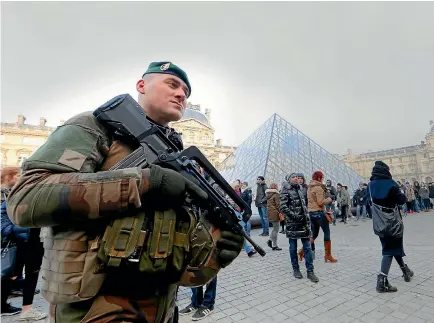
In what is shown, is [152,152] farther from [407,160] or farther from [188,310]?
[407,160]

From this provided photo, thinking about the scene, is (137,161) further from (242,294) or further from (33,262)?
(242,294)

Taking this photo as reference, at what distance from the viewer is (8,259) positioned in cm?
275

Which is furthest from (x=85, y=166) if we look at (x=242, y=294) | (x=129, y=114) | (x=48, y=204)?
(x=242, y=294)

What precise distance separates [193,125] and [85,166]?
4976 cm

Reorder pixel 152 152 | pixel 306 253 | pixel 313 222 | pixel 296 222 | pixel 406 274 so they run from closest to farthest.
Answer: pixel 152 152, pixel 406 274, pixel 306 253, pixel 296 222, pixel 313 222

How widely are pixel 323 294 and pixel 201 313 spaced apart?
1694mm

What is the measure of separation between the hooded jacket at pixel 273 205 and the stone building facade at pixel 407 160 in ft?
192

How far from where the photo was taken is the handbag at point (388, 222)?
3352mm

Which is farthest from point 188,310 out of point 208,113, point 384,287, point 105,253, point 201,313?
point 208,113

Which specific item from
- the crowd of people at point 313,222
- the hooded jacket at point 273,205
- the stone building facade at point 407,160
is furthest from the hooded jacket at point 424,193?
the stone building facade at point 407,160

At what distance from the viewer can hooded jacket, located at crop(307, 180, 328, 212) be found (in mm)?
4553

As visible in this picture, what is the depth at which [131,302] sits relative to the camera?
987 mm

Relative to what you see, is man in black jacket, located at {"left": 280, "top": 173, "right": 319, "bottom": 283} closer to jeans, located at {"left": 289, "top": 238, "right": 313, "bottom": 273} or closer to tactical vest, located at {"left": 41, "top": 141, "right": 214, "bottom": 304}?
jeans, located at {"left": 289, "top": 238, "right": 313, "bottom": 273}

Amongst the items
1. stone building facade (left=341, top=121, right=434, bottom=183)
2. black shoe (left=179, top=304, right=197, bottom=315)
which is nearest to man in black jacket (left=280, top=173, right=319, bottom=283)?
black shoe (left=179, top=304, right=197, bottom=315)
